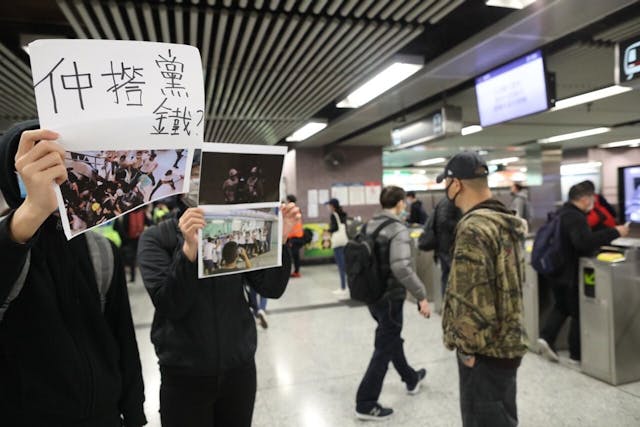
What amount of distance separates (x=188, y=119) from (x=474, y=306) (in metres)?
1.35

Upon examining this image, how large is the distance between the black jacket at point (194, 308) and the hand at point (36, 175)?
62 centimetres

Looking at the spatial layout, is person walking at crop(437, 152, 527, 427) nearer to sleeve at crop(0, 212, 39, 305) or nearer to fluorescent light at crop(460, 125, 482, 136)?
sleeve at crop(0, 212, 39, 305)

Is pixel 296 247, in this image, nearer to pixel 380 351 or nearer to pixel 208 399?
pixel 380 351

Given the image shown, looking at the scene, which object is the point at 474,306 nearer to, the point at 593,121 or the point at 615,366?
the point at 615,366

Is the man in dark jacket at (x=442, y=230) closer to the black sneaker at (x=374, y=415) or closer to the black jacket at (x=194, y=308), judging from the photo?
the black sneaker at (x=374, y=415)

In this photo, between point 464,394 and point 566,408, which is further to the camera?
point 566,408

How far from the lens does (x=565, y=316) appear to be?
3904 mm

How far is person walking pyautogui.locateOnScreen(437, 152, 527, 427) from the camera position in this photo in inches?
69.0

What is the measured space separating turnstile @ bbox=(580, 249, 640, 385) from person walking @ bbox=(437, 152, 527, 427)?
2.16 m

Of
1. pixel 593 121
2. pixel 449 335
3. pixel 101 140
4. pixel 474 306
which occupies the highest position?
pixel 593 121

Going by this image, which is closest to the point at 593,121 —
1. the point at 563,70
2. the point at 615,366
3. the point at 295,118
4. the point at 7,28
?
the point at 563,70

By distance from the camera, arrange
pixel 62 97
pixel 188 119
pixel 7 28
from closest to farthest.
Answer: pixel 62 97 < pixel 188 119 < pixel 7 28

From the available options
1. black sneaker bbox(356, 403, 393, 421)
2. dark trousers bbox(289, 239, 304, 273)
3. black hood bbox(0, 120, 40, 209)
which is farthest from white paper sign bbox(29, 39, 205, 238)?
dark trousers bbox(289, 239, 304, 273)

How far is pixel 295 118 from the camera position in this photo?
21.8 feet
